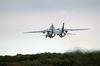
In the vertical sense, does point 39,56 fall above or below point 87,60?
below

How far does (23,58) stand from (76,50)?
92.7ft

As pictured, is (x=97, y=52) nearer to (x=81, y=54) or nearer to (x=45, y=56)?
(x=81, y=54)

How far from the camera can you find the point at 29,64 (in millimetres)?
59031

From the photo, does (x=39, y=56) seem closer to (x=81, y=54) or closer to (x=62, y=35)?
(x=62, y=35)

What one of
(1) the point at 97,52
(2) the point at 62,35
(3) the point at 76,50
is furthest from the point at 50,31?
(1) the point at 97,52

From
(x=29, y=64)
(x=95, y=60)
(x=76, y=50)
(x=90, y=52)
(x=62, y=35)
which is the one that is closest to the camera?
(x=95, y=60)

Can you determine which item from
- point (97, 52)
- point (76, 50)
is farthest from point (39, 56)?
point (97, 52)

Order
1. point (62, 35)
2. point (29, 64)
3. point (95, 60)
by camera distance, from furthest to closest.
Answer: point (62, 35) → point (29, 64) → point (95, 60)

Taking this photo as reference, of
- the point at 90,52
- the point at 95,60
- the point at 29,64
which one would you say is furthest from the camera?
the point at 29,64

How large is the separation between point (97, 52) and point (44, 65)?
2131 centimetres

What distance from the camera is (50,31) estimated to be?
7238 centimetres

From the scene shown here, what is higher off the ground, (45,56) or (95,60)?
(95,60)

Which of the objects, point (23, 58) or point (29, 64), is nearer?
point (29, 64)

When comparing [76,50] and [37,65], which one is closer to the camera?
[76,50]
